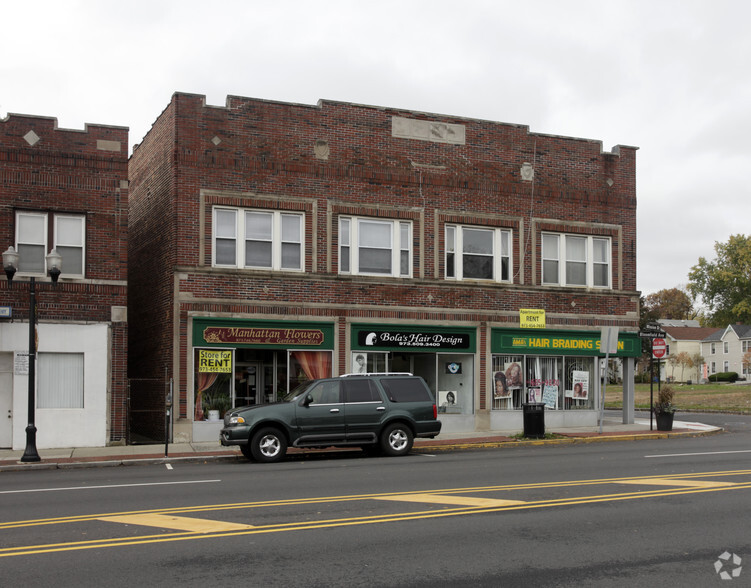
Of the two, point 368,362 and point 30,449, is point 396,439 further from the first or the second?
point 30,449

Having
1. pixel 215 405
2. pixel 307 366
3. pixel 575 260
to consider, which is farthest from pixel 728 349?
pixel 215 405

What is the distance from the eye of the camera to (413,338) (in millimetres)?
23781

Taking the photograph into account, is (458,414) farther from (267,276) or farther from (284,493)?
(284,493)

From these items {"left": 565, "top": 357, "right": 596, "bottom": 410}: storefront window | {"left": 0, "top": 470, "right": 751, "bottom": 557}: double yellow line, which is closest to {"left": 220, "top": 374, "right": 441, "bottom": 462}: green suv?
{"left": 0, "top": 470, "right": 751, "bottom": 557}: double yellow line

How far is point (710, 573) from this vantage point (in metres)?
7.05

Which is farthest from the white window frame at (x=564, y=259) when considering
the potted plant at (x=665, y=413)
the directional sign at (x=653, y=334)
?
the potted plant at (x=665, y=413)

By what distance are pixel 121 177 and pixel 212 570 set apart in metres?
16.0

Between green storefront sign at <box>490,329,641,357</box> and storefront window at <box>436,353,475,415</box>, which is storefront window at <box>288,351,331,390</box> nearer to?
storefront window at <box>436,353,475,415</box>

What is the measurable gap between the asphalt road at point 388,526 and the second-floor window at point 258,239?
836 centimetres

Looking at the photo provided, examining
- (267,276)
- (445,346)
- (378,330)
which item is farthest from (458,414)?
(267,276)

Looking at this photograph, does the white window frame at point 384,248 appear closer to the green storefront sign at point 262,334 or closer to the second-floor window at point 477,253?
the second-floor window at point 477,253

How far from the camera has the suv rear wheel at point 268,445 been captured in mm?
17094

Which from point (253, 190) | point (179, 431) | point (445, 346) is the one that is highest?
point (253, 190)

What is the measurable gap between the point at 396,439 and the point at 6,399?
31.8 ft
